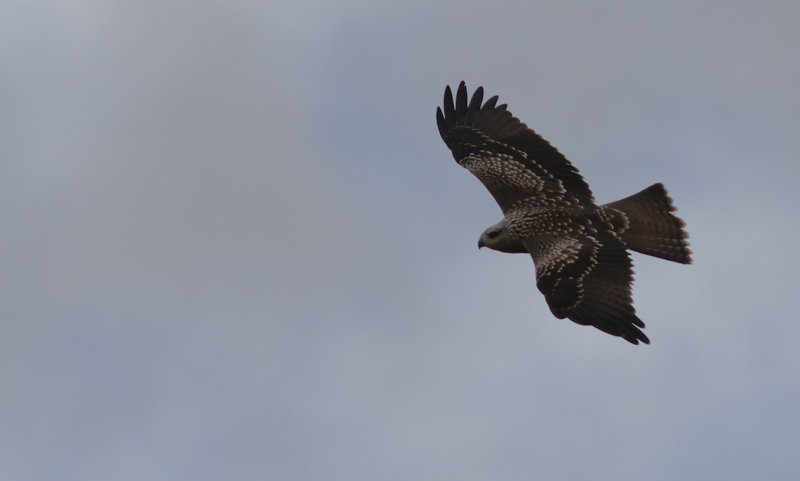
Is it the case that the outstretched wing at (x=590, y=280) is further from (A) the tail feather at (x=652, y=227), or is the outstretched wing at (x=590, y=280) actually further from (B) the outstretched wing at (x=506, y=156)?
(B) the outstretched wing at (x=506, y=156)

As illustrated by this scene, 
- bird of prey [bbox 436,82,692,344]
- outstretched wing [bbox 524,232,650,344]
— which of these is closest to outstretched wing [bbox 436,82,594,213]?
bird of prey [bbox 436,82,692,344]

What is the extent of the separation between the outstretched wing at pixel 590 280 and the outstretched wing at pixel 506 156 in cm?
121

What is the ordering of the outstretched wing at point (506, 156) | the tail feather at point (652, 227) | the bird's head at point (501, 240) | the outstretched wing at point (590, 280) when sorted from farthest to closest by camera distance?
the outstretched wing at point (506, 156) → the bird's head at point (501, 240) → the tail feather at point (652, 227) → the outstretched wing at point (590, 280)

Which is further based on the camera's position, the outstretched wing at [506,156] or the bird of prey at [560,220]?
the outstretched wing at [506,156]

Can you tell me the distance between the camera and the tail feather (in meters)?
21.1

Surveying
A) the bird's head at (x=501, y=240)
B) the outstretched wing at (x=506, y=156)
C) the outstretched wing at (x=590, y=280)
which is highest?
the outstretched wing at (x=506, y=156)

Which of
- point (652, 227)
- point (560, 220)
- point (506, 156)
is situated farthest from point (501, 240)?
point (652, 227)

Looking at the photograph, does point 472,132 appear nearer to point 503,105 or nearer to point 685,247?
point 503,105

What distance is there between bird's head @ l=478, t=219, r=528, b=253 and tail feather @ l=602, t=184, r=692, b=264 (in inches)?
56.7

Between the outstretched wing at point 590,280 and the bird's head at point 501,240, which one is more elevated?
the bird's head at point 501,240

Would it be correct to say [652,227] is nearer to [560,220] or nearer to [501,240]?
[560,220]

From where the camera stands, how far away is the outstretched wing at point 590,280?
19.3 m

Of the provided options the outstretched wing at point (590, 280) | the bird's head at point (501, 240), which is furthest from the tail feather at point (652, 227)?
the bird's head at point (501, 240)

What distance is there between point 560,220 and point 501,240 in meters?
1.08
